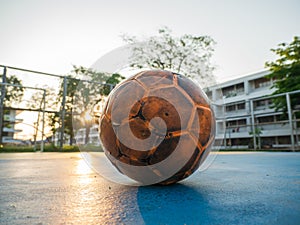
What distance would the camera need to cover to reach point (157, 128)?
126cm

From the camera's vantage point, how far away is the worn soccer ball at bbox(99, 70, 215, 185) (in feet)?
4.18

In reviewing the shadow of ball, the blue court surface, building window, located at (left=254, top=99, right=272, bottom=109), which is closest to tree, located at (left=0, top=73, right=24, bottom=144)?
the blue court surface

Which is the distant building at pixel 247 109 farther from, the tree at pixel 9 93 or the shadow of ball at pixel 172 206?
the shadow of ball at pixel 172 206

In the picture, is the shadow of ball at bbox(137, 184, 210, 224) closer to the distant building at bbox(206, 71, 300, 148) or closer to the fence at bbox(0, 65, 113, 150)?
the fence at bbox(0, 65, 113, 150)

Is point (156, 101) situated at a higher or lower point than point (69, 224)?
higher

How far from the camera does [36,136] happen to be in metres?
11.4

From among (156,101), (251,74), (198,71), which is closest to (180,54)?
(198,71)

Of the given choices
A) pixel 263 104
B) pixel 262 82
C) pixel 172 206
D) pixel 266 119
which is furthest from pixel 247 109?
pixel 172 206

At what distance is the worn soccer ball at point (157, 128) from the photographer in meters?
1.27

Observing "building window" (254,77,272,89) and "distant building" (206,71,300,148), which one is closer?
"distant building" (206,71,300,148)

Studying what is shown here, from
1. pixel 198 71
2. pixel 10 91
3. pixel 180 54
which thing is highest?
pixel 180 54

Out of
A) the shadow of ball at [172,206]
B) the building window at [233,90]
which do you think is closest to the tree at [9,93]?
the shadow of ball at [172,206]

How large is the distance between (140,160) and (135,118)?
0.83 feet

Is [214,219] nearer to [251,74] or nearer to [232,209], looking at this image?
[232,209]
